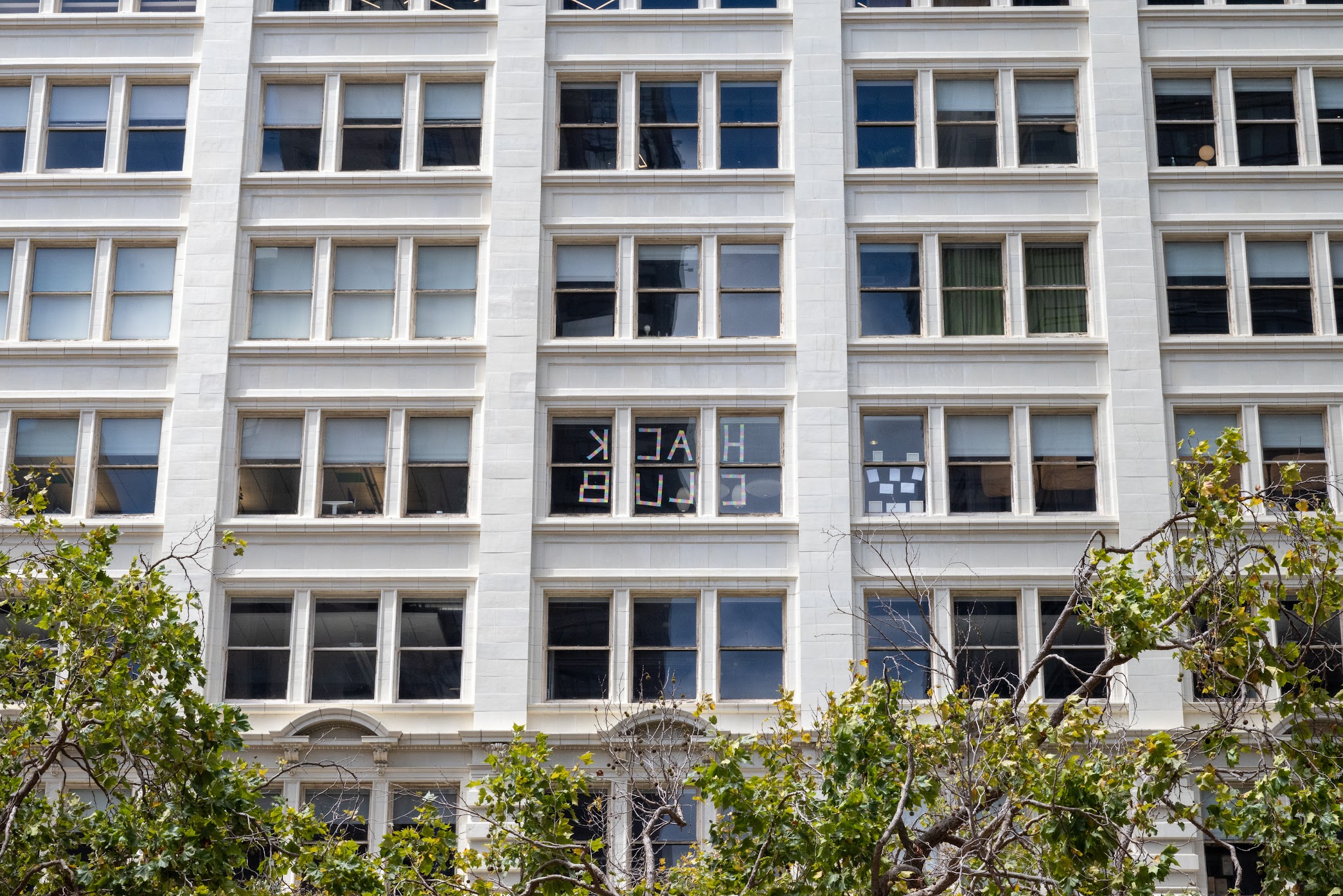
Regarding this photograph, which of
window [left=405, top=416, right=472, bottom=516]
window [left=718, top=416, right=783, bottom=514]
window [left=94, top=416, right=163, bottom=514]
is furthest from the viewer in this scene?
window [left=94, top=416, right=163, bottom=514]

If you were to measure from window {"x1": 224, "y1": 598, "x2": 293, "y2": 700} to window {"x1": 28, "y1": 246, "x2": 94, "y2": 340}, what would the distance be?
6436 mm

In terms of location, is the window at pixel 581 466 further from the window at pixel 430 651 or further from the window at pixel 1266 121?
the window at pixel 1266 121

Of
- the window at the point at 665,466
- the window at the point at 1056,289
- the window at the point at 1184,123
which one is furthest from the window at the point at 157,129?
the window at the point at 1184,123

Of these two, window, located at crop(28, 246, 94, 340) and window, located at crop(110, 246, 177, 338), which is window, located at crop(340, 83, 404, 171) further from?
window, located at crop(28, 246, 94, 340)

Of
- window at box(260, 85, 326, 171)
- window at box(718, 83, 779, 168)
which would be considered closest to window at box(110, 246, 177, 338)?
window at box(260, 85, 326, 171)

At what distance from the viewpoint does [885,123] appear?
30109mm

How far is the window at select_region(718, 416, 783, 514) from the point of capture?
28359 millimetres

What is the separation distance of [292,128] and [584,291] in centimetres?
669

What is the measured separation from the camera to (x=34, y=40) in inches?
1207

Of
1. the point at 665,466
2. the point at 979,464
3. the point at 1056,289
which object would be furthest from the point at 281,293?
the point at 1056,289

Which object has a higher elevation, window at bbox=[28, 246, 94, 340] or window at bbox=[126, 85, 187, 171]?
window at bbox=[126, 85, 187, 171]

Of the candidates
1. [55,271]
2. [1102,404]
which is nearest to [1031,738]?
[1102,404]

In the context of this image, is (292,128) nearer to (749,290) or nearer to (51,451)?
(51,451)

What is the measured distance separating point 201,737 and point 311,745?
10830mm
